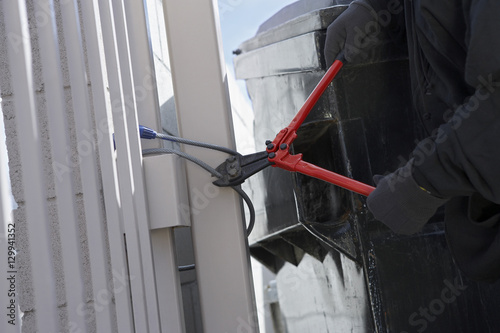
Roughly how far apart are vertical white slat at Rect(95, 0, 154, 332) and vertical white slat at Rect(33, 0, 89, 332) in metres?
0.13

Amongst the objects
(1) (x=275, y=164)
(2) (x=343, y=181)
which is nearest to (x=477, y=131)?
(2) (x=343, y=181)

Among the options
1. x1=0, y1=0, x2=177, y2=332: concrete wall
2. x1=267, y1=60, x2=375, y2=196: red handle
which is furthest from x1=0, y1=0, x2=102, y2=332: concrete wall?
x1=267, y1=60, x2=375, y2=196: red handle

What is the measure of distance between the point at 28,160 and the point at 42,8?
339mm

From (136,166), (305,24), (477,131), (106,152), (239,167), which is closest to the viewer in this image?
(477,131)

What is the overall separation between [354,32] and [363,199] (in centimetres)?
49

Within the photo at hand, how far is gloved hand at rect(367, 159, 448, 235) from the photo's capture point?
1.51 m

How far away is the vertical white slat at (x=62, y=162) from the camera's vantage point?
1.40 m

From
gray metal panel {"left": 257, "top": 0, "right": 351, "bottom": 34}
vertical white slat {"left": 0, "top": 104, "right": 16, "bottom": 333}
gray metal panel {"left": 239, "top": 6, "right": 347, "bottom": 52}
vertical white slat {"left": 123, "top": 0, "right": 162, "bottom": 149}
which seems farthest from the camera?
gray metal panel {"left": 257, "top": 0, "right": 351, "bottom": 34}

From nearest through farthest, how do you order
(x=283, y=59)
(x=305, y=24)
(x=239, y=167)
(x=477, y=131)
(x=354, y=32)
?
1. (x=477, y=131)
2. (x=239, y=167)
3. (x=354, y=32)
4. (x=305, y=24)
5. (x=283, y=59)

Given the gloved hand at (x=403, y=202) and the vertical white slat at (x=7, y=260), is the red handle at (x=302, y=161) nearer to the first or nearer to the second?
the gloved hand at (x=403, y=202)

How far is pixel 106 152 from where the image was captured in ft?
4.92

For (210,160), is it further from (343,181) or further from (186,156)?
(343,181)

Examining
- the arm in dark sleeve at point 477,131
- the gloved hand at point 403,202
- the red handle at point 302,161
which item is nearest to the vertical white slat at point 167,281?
the red handle at point 302,161

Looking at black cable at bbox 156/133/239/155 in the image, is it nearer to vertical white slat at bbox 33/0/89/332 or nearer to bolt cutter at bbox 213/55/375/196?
bolt cutter at bbox 213/55/375/196
